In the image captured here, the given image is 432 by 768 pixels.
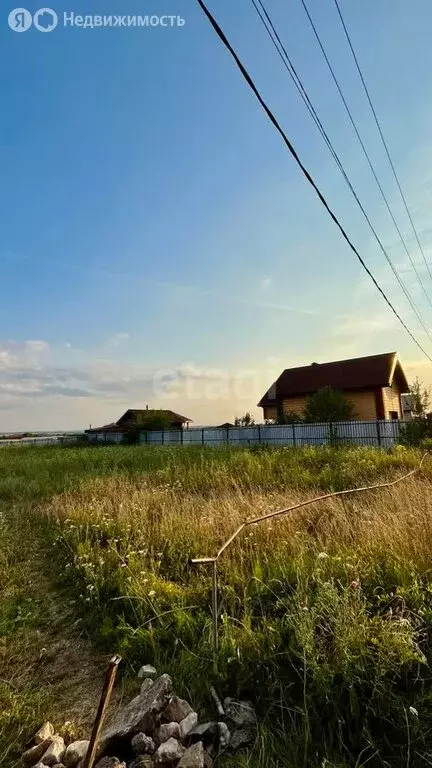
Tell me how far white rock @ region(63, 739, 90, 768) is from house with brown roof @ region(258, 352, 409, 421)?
71.3 ft

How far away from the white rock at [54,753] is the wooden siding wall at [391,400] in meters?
23.0

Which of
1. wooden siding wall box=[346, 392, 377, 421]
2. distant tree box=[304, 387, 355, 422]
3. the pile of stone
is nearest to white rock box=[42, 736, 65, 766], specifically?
the pile of stone

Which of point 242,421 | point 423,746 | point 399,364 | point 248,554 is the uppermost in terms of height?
point 399,364

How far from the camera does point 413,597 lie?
2.51 metres

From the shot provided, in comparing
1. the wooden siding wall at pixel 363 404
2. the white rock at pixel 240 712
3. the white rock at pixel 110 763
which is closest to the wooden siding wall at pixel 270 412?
the wooden siding wall at pixel 363 404

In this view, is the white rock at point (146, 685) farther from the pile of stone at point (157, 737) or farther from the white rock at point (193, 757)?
the white rock at point (193, 757)

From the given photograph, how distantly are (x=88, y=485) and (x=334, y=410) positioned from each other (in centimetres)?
1478

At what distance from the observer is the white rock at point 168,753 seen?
1.73m

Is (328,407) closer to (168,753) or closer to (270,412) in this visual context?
(270,412)

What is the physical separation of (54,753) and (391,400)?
25073mm

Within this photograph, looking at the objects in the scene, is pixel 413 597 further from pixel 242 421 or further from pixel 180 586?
pixel 242 421

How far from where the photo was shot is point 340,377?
24.0m

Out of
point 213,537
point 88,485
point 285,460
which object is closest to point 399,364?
point 285,460

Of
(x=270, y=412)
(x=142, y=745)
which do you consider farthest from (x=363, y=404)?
(x=142, y=745)
